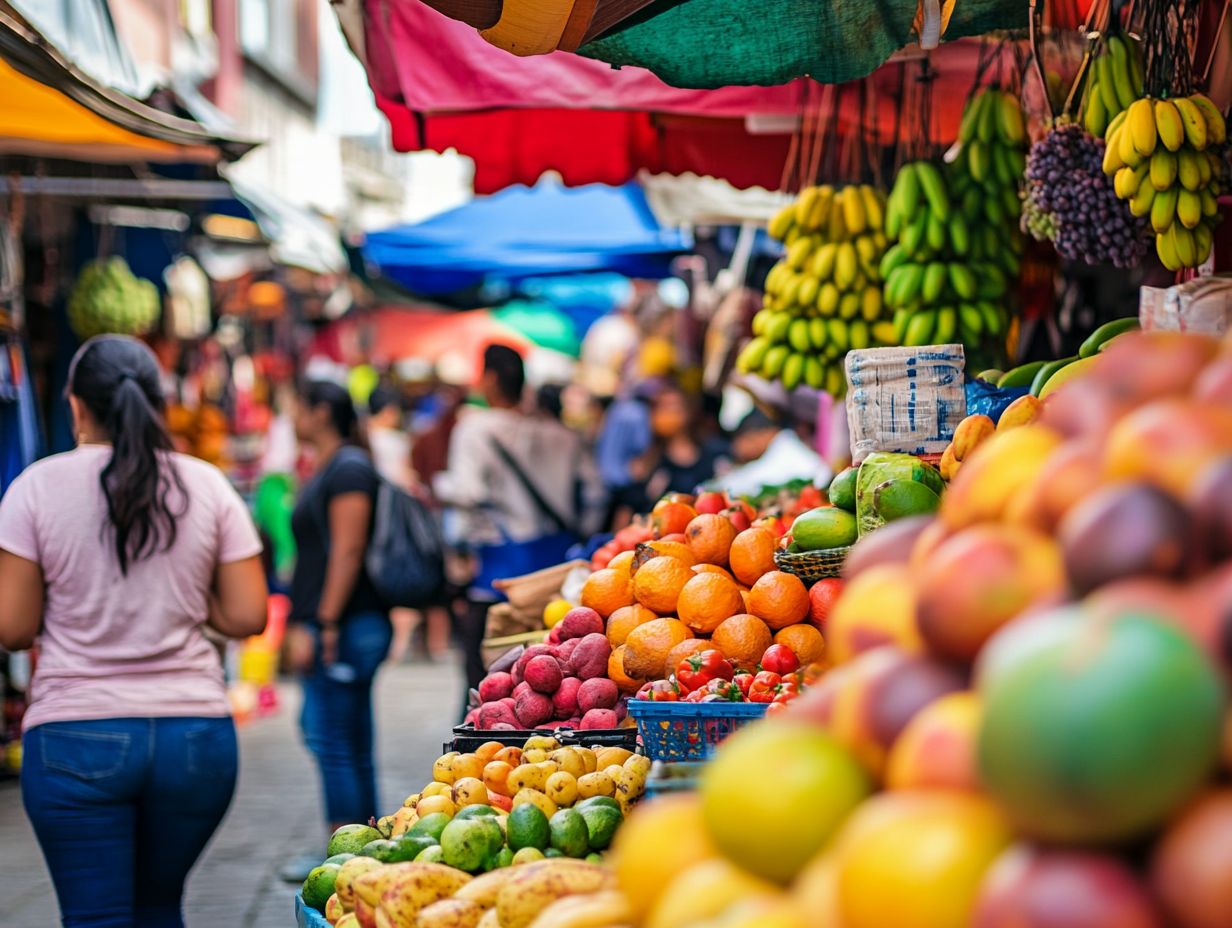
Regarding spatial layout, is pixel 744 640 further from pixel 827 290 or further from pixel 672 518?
pixel 827 290

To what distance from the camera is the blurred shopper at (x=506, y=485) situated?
8.34m

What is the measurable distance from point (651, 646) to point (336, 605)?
2930 mm

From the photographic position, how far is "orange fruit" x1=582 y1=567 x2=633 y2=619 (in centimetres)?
401

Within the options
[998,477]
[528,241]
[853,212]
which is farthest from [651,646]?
[528,241]

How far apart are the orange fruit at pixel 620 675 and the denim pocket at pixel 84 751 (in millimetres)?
1392

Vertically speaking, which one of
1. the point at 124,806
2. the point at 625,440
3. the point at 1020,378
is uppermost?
the point at 1020,378

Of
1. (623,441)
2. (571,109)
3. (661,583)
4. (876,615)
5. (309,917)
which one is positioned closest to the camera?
(876,615)

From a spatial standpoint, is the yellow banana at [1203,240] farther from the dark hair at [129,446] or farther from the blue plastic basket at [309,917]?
the dark hair at [129,446]

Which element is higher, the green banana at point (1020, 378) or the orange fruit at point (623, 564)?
the green banana at point (1020, 378)

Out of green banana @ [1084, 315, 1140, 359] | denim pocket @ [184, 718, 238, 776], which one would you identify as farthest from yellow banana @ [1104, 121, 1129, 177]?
denim pocket @ [184, 718, 238, 776]

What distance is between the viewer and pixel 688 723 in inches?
116

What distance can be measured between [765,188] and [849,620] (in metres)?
5.39

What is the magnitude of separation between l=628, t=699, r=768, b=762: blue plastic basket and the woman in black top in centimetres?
345

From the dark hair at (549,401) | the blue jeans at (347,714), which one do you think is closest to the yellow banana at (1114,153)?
the blue jeans at (347,714)
